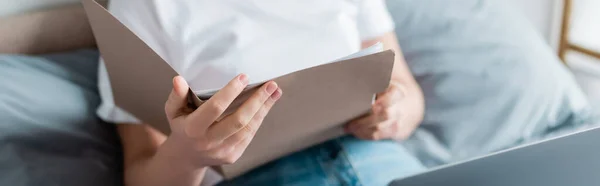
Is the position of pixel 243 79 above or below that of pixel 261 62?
above

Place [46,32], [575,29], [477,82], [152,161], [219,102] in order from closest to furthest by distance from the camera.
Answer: [219,102], [152,161], [46,32], [477,82], [575,29]

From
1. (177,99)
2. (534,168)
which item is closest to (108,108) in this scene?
(177,99)

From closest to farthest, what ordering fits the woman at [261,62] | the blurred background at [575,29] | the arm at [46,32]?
the woman at [261,62], the arm at [46,32], the blurred background at [575,29]

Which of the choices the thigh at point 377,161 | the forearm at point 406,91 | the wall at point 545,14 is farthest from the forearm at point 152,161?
the wall at point 545,14

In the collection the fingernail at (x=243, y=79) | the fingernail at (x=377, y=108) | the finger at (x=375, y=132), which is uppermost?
the fingernail at (x=243, y=79)

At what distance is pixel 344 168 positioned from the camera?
36.0 inches

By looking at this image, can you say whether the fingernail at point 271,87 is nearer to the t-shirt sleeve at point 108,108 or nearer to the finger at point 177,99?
the finger at point 177,99

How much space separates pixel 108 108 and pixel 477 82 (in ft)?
2.21

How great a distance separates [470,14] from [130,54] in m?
0.79

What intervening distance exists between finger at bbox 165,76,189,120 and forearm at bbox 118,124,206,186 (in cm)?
9

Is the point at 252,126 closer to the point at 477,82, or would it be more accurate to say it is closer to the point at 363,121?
the point at 363,121

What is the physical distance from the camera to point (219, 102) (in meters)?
0.65

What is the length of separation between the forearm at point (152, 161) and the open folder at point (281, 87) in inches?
1.8

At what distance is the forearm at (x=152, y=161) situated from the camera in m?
0.81
